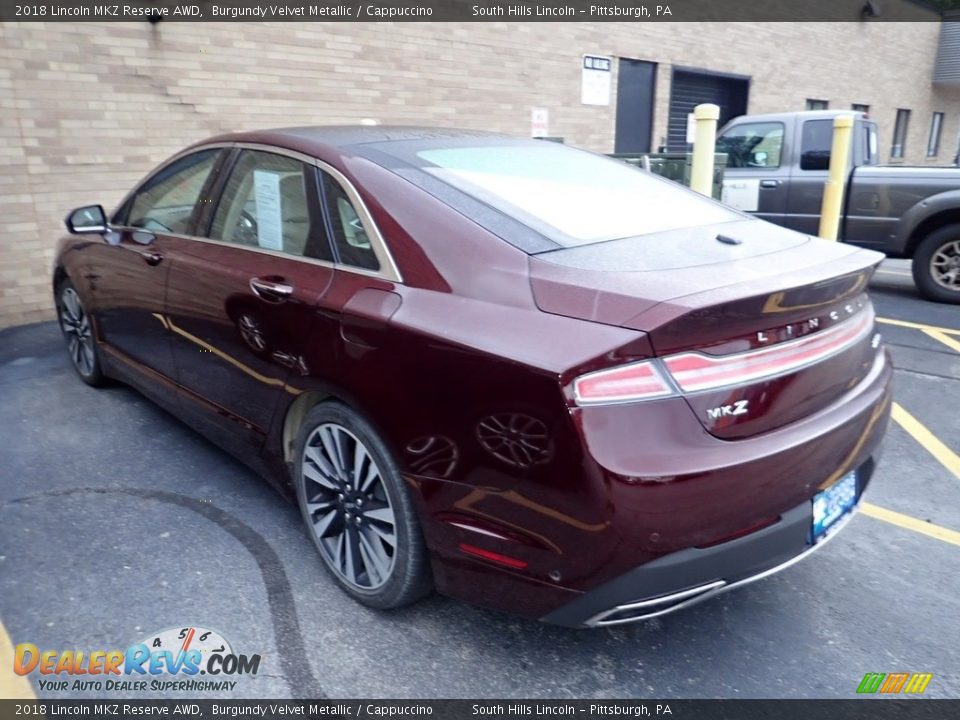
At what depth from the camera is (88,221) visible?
13.5ft

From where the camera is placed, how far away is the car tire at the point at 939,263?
7.41m

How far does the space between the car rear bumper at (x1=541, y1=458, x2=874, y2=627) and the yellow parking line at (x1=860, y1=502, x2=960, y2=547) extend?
1333 millimetres

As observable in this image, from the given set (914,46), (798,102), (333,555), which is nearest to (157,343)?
(333,555)

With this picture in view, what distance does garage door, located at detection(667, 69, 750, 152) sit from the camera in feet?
45.0

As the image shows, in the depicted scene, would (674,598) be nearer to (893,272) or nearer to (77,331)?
(77,331)

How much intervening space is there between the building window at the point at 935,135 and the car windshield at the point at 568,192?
2576 cm

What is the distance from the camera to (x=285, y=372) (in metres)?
2.76

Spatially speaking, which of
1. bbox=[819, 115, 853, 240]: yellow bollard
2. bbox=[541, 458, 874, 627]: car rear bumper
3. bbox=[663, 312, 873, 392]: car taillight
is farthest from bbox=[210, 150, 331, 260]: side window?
bbox=[819, 115, 853, 240]: yellow bollard

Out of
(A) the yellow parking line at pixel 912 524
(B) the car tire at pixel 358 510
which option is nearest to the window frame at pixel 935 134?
(A) the yellow parking line at pixel 912 524

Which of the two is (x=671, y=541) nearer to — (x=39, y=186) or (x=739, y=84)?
(x=39, y=186)

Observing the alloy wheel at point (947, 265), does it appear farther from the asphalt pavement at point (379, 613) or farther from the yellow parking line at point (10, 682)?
the yellow parking line at point (10, 682)

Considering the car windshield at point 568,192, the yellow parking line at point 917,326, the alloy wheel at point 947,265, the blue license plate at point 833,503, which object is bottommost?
the yellow parking line at point 917,326

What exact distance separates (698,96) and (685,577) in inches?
556

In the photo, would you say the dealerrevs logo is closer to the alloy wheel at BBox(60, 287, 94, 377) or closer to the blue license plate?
the blue license plate
